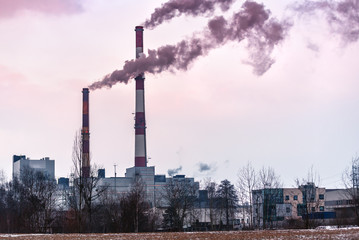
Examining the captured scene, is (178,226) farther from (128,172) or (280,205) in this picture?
(128,172)

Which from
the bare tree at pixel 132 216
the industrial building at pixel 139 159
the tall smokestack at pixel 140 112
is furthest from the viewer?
the industrial building at pixel 139 159

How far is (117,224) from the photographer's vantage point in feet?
156

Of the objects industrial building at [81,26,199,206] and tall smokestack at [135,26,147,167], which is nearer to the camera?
tall smokestack at [135,26,147,167]

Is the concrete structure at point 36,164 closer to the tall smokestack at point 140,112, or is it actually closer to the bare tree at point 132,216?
the tall smokestack at point 140,112

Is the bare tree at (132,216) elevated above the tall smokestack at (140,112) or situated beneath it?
situated beneath

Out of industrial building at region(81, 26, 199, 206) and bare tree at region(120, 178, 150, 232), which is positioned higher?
industrial building at region(81, 26, 199, 206)

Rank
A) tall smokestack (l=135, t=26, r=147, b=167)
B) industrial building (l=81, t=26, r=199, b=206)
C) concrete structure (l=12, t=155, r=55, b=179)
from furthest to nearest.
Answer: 1. concrete structure (l=12, t=155, r=55, b=179)
2. industrial building (l=81, t=26, r=199, b=206)
3. tall smokestack (l=135, t=26, r=147, b=167)

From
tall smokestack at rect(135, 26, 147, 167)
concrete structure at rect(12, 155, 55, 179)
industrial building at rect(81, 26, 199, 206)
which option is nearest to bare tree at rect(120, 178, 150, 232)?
industrial building at rect(81, 26, 199, 206)

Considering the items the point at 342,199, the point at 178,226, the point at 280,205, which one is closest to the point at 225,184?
the point at 280,205

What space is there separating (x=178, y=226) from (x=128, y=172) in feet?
167

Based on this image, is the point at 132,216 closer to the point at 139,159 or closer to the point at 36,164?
the point at 139,159

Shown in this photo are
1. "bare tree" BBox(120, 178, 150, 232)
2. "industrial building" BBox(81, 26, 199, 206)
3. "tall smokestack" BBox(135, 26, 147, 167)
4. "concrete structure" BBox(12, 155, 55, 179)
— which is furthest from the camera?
"concrete structure" BBox(12, 155, 55, 179)

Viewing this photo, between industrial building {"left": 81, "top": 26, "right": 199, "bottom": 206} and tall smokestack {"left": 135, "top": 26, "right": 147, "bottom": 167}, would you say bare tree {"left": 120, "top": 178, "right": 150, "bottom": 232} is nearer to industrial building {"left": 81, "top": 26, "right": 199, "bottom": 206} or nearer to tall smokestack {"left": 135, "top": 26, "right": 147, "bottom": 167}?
industrial building {"left": 81, "top": 26, "right": 199, "bottom": 206}

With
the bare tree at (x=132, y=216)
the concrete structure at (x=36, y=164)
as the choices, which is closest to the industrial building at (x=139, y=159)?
the bare tree at (x=132, y=216)
